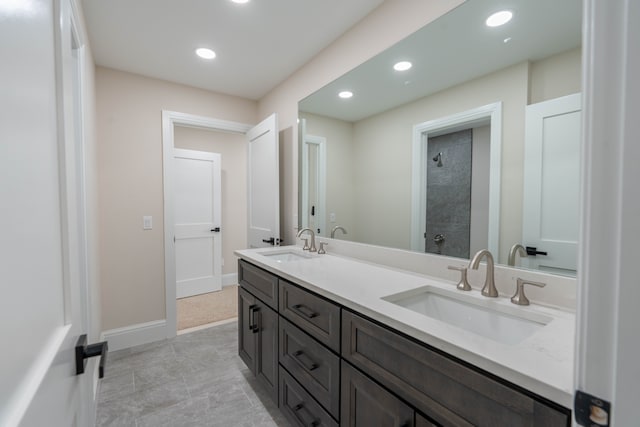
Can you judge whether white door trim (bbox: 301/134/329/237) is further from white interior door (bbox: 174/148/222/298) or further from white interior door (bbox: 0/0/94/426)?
white interior door (bbox: 174/148/222/298)

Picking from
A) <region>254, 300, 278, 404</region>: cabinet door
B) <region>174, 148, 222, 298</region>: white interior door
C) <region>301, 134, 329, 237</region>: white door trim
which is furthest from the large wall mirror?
<region>174, 148, 222, 298</region>: white interior door

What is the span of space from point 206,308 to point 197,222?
1.22 metres

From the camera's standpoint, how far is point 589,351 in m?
→ 0.44

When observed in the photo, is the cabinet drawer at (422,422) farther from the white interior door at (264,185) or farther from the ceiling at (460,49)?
the white interior door at (264,185)

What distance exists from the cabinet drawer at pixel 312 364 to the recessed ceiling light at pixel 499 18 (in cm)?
162

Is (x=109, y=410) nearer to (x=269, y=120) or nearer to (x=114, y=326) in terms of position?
(x=114, y=326)

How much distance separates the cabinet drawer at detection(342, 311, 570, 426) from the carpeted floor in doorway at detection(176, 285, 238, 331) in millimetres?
2579

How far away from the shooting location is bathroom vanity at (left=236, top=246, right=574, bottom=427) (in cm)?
69

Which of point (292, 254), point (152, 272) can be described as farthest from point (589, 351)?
Answer: point (152, 272)

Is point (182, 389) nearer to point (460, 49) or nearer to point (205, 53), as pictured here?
point (205, 53)

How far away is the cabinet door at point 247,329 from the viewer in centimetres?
194

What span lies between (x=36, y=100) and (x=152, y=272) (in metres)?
2.66

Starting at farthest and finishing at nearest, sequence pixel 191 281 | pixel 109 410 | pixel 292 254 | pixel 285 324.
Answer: pixel 191 281
pixel 292 254
pixel 109 410
pixel 285 324

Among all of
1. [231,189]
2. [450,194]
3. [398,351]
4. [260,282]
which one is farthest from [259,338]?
[231,189]
